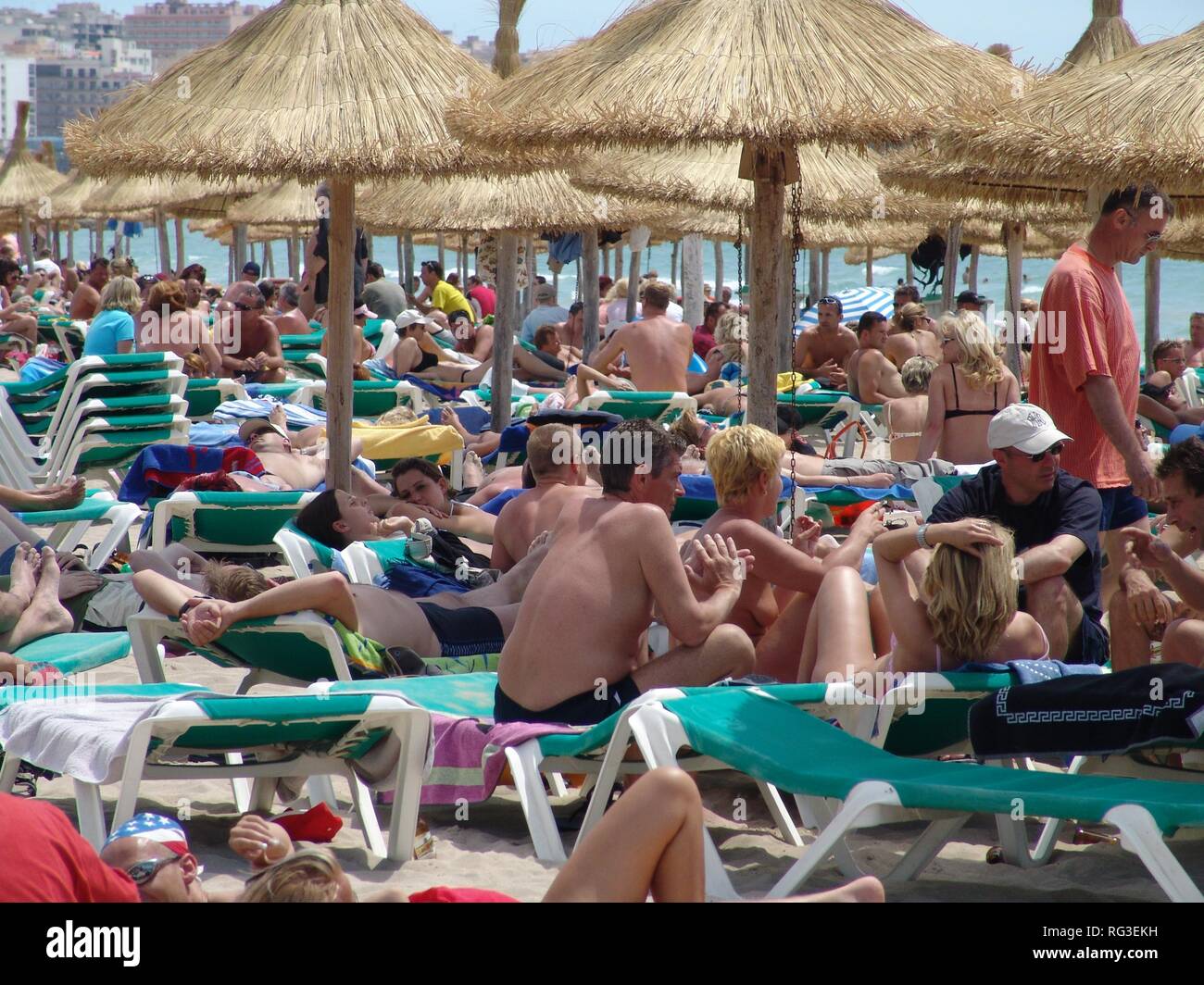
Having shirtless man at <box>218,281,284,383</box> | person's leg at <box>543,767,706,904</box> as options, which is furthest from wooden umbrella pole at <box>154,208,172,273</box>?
person's leg at <box>543,767,706,904</box>

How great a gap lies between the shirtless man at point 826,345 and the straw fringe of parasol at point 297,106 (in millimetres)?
5714

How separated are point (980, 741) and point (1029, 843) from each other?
619 mm

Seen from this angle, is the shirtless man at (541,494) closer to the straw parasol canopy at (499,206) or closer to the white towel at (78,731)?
the white towel at (78,731)

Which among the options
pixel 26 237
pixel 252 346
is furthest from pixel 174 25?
pixel 252 346

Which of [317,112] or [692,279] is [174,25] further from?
[317,112]

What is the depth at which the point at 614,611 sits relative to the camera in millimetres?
3703

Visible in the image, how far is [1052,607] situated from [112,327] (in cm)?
662

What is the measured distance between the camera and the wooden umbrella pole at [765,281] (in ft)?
18.1

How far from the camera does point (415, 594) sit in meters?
5.25

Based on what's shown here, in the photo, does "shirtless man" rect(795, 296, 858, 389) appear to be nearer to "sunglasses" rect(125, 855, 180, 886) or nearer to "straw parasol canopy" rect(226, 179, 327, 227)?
"straw parasol canopy" rect(226, 179, 327, 227)

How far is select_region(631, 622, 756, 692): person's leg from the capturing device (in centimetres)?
377

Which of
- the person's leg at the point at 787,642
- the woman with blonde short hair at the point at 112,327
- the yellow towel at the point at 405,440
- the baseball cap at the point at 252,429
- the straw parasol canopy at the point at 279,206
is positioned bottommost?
the person's leg at the point at 787,642

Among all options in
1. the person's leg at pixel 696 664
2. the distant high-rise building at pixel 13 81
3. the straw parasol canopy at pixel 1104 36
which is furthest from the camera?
the distant high-rise building at pixel 13 81

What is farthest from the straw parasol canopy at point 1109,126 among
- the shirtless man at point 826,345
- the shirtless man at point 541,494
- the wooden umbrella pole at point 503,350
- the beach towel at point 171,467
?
the shirtless man at point 826,345
